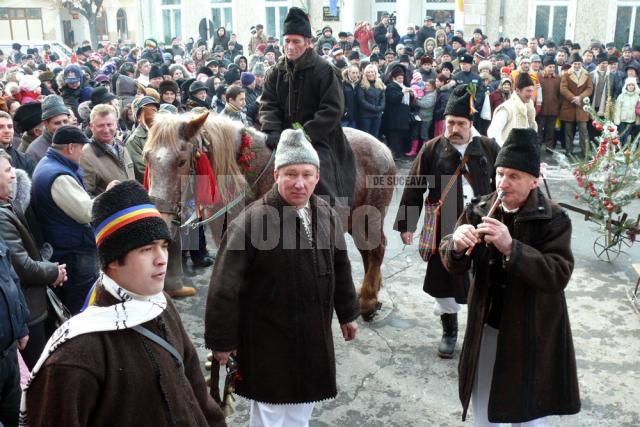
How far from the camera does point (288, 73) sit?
5.29 meters

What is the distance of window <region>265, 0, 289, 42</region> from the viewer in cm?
2853

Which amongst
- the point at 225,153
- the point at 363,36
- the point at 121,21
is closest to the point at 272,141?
the point at 225,153

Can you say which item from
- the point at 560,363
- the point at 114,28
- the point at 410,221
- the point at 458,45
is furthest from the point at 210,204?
the point at 114,28

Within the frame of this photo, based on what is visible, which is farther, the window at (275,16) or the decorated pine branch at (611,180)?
the window at (275,16)

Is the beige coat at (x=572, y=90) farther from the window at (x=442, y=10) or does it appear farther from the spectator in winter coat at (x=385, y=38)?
the window at (x=442, y=10)

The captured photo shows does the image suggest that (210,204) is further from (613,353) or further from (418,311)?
(613,353)

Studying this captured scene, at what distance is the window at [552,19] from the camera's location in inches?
877

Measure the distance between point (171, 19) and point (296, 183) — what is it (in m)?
33.9

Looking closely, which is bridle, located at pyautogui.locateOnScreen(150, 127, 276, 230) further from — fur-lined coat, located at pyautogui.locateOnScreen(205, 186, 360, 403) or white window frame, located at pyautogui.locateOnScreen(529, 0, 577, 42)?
white window frame, located at pyautogui.locateOnScreen(529, 0, 577, 42)

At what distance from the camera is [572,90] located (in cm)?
1280

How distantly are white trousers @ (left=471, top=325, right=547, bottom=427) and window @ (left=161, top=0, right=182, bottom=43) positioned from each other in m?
32.5

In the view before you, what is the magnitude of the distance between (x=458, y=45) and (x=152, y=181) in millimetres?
14850

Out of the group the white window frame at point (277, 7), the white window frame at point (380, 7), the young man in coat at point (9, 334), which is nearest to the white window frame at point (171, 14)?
the white window frame at point (277, 7)

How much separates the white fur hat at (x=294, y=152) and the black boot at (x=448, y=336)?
2.34 meters
